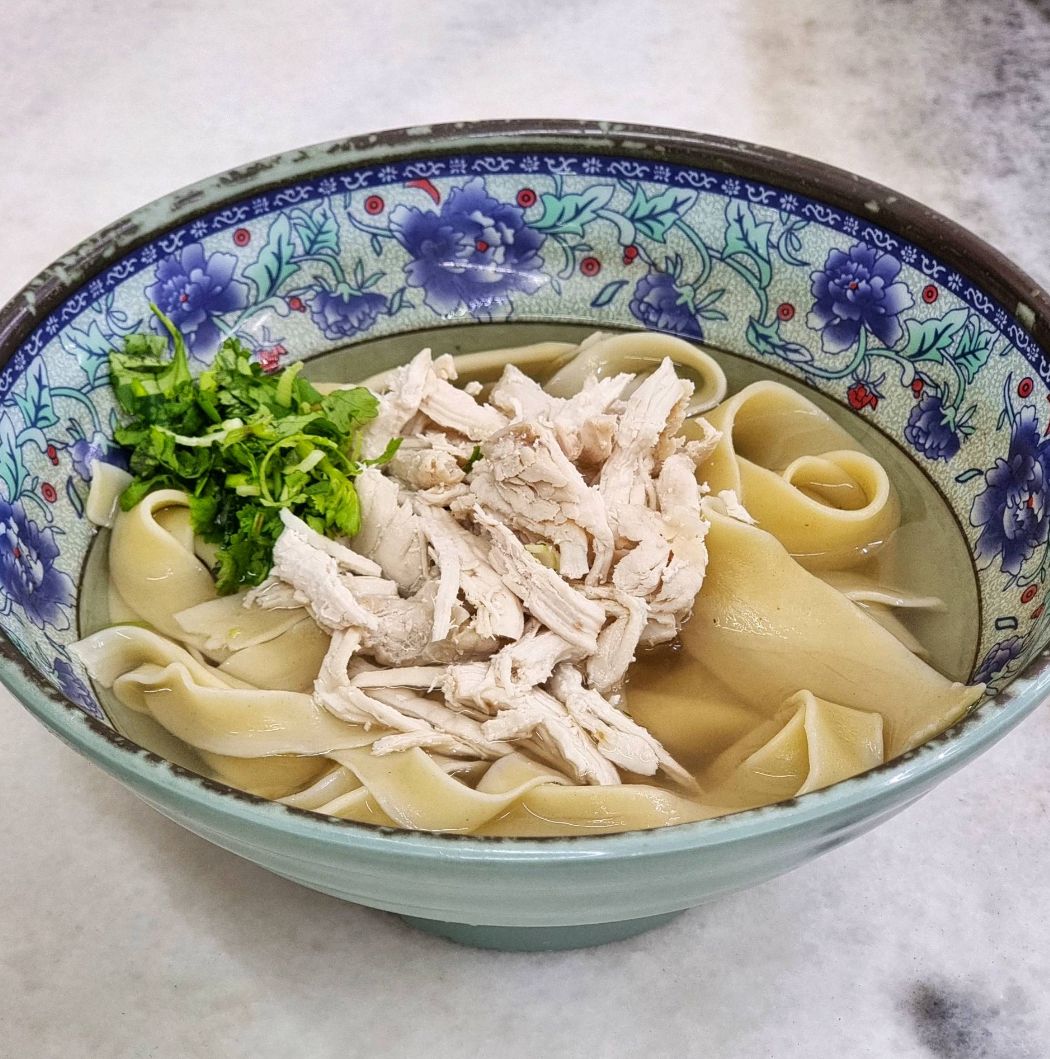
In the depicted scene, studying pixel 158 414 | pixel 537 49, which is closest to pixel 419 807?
pixel 158 414

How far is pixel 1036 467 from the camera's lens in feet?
7.02

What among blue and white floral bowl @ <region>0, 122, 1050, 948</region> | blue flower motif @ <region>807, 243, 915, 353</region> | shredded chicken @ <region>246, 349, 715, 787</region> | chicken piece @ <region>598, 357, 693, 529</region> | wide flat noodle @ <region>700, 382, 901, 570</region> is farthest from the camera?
blue flower motif @ <region>807, 243, 915, 353</region>

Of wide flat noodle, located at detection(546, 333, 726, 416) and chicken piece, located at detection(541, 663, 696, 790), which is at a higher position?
wide flat noodle, located at detection(546, 333, 726, 416)

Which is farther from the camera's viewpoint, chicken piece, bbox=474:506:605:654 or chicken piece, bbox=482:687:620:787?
chicken piece, bbox=474:506:605:654

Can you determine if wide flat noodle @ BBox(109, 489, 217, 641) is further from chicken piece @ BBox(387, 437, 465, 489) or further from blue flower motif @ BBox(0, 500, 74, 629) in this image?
chicken piece @ BBox(387, 437, 465, 489)

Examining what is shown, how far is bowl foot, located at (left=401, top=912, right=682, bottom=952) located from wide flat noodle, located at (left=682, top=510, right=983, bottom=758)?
1.52ft

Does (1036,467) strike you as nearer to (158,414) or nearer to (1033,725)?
(1033,725)

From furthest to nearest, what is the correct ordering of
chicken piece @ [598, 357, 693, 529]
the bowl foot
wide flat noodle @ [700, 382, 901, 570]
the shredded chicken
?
wide flat noodle @ [700, 382, 901, 570]
chicken piece @ [598, 357, 693, 529]
the shredded chicken
the bowl foot

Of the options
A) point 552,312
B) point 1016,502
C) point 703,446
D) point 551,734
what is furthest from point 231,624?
point 1016,502

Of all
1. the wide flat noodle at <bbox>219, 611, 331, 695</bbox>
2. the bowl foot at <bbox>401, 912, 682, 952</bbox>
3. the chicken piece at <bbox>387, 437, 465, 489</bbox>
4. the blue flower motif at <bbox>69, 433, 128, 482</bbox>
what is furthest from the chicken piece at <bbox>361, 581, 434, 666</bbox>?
the blue flower motif at <bbox>69, 433, 128, 482</bbox>

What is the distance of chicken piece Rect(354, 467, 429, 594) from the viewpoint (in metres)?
2.19

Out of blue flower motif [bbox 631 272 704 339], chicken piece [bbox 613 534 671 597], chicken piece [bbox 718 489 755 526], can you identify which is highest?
blue flower motif [bbox 631 272 704 339]

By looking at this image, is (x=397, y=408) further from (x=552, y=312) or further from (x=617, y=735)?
(x=617, y=735)

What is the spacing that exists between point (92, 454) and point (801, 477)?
1461 mm
